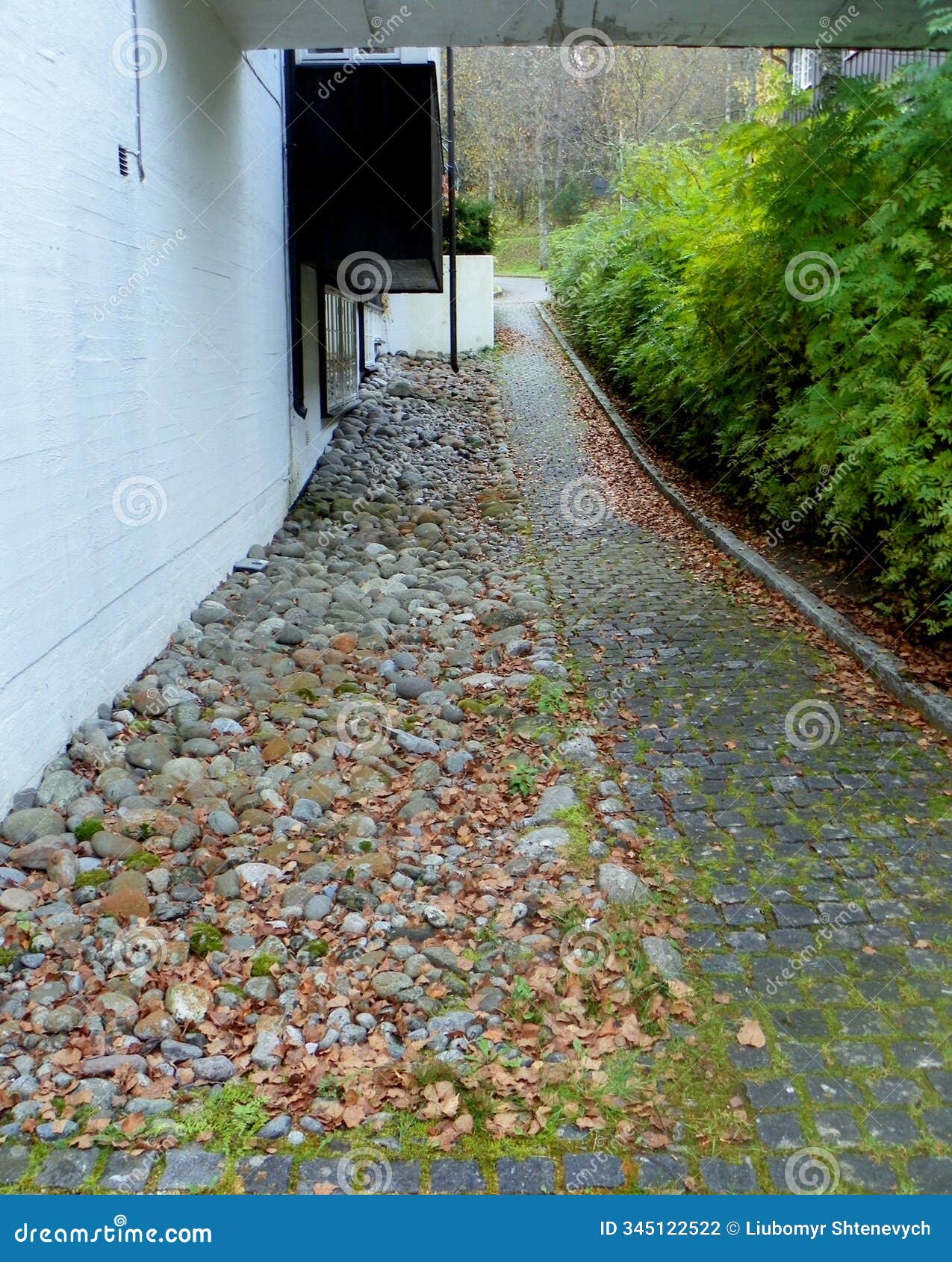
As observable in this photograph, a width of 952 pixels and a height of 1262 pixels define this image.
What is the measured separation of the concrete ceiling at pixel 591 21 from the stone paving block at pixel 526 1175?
6.86 metres

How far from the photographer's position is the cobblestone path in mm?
3232

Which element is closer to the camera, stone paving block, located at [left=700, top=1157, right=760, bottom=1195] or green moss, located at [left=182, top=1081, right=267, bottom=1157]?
stone paving block, located at [left=700, top=1157, right=760, bottom=1195]

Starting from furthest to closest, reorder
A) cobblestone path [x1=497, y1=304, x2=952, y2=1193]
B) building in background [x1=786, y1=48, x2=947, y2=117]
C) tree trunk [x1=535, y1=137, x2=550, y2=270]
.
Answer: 1. tree trunk [x1=535, y1=137, x2=550, y2=270]
2. building in background [x1=786, y1=48, x2=947, y2=117]
3. cobblestone path [x1=497, y1=304, x2=952, y2=1193]

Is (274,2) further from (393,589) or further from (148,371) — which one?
(393,589)

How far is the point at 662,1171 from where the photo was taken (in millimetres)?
3031

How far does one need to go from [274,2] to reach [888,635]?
616 centimetres

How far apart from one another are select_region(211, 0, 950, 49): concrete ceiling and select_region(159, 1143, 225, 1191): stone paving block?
6822mm

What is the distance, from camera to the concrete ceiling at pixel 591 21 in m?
6.98

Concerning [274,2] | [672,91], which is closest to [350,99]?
[274,2]

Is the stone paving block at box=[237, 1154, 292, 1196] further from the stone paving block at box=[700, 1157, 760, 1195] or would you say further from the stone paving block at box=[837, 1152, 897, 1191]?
the stone paving block at box=[837, 1152, 897, 1191]

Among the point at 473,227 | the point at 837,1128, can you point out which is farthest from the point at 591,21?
the point at 473,227

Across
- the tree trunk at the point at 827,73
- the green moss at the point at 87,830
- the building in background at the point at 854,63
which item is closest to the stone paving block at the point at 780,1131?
the green moss at the point at 87,830

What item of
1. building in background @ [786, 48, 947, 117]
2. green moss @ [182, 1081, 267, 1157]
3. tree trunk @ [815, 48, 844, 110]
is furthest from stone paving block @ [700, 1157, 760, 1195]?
building in background @ [786, 48, 947, 117]

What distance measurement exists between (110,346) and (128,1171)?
4135mm
